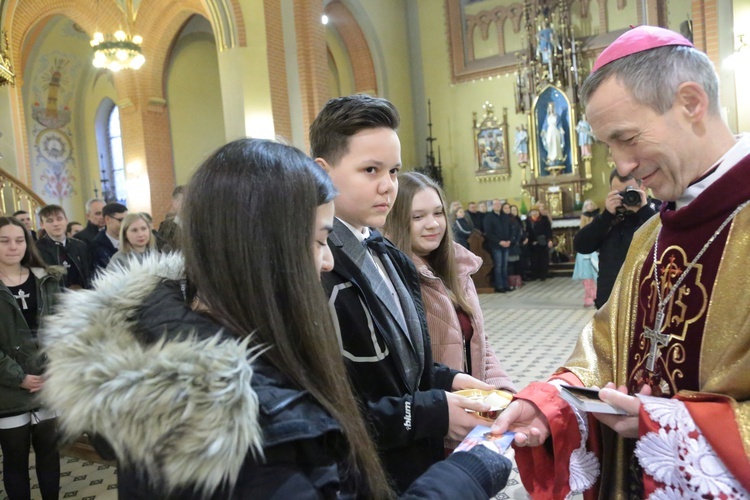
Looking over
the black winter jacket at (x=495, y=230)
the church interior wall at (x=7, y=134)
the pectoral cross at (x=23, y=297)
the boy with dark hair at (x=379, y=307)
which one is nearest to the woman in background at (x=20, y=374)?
the pectoral cross at (x=23, y=297)

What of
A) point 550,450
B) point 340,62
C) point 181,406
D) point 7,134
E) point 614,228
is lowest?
point 550,450

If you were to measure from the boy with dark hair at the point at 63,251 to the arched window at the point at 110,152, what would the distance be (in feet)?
Result: 39.6

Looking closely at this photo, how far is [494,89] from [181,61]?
785 cm

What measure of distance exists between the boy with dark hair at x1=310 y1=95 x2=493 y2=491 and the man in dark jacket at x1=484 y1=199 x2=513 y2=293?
8.67m

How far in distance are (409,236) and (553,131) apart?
41.4 feet

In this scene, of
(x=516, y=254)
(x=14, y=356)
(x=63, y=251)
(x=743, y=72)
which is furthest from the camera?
(x=516, y=254)

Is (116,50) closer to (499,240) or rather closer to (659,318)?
(499,240)

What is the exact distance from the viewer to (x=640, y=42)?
140 centimetres

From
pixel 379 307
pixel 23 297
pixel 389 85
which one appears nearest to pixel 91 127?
pixel 389 85

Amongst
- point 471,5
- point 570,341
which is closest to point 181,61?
point 471,5

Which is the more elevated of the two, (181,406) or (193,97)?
(193,97)

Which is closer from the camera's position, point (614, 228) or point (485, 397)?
point (485, 397)

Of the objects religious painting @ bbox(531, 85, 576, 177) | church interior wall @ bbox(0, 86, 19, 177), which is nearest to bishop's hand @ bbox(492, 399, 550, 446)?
church interior wall @ bbox(0, 86, 19, 177)

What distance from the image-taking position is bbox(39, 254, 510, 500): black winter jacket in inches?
33.6
